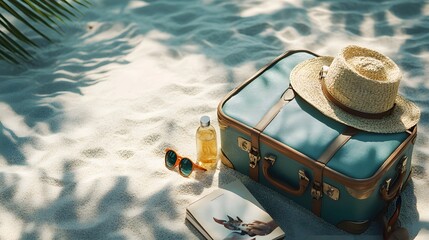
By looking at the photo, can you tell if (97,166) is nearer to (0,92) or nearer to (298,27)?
(0,92)

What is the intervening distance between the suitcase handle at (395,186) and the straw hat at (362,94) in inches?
6.6

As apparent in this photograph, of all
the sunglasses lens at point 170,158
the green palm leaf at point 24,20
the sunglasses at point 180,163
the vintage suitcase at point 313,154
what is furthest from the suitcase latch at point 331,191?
the green palm leaf at point 24,20

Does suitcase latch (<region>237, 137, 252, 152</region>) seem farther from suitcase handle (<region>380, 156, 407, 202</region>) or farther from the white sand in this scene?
suitcase handle (<region>380, 156, 407, 202</region>)

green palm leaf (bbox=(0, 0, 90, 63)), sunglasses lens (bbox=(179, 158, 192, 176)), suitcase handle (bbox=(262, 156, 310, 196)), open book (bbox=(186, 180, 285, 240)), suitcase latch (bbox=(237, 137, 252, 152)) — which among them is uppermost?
green palm leaf (bbox=(0, 0, 90, 63))

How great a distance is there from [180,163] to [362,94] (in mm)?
1016

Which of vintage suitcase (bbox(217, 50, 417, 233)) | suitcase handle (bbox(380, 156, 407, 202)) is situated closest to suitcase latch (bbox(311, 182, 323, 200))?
vintage suitcase (bbox(217, 50, 417, 233))

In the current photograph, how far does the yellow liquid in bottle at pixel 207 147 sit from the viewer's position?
297 centimetres

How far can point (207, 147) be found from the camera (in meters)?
3.01

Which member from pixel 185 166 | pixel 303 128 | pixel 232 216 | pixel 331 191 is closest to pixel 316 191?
pixel 331 191

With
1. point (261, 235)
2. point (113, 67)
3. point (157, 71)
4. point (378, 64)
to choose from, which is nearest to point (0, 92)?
point (113, 67)

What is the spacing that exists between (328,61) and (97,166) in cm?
142

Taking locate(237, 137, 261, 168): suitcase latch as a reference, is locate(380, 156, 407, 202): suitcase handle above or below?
below

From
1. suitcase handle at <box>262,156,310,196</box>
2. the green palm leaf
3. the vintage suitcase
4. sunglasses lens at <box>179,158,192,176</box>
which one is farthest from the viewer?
sunglasses lens at <box>179,158,192,176</box>

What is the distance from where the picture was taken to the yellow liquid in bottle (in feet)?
9.75
